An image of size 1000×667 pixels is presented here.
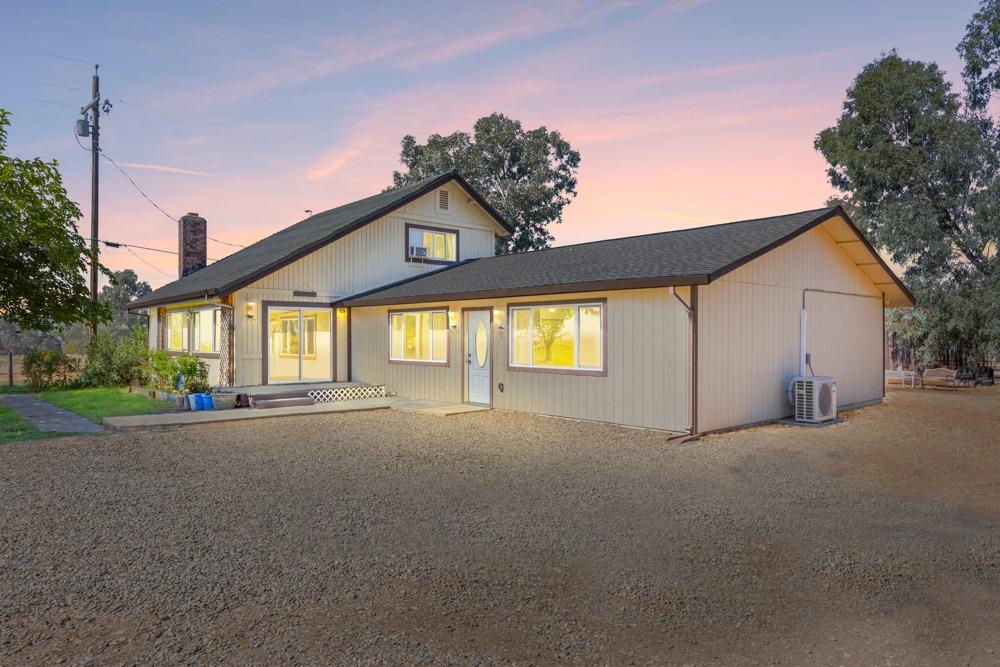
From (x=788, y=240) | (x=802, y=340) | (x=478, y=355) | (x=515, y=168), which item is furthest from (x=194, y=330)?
(x=515, y=168)

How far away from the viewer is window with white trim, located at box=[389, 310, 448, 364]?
47.1 feet

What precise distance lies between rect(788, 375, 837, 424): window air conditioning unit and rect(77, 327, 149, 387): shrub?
1684cm

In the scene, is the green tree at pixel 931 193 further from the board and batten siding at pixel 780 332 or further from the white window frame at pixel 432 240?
the white window frame at pixel 432 240

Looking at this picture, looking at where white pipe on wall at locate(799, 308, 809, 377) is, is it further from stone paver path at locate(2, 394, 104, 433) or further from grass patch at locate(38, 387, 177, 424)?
grass patch at locate(38, 387, 177, 424)

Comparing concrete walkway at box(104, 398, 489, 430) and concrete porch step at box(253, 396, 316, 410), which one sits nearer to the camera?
concrete walkway at box(104, 398, 489, 430)

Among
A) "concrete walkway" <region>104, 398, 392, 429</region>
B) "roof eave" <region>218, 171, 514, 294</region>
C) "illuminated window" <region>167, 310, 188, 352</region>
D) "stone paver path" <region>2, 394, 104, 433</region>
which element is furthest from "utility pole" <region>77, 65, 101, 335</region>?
"concrete walkway" <region>104, 398, 392, 429</region>

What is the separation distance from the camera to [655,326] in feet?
33.8

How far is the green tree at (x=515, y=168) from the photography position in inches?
1234

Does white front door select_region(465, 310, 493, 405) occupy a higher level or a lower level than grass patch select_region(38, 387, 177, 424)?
higher

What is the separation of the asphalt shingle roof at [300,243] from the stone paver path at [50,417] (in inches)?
150

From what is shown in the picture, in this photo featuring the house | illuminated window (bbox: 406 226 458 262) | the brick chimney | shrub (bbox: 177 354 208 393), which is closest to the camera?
the house

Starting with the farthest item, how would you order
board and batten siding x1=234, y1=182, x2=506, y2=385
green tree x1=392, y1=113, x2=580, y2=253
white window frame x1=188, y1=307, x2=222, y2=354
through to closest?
green tree x1=392, y1=113, x2=580, y2=253 < white window frame x1=188, y1=307, x2=222, y2=354 < board and batten siding x1=234, y1=182, x2=506, y2=385

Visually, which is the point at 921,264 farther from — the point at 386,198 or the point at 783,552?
the point at 783,552

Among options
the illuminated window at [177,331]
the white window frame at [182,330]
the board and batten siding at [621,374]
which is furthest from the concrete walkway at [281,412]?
the illuminated window at [177,331]
